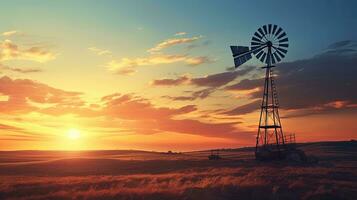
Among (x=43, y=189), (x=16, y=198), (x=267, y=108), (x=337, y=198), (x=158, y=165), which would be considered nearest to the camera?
(x=337, y=198)

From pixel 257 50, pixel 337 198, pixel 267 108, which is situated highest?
pixel 257 50

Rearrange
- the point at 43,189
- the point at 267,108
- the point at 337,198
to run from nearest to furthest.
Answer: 1. the point at 337,198
2. the point at 43,189
3. the point at 267,108

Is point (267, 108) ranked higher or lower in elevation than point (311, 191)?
higher

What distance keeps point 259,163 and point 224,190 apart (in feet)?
80.7

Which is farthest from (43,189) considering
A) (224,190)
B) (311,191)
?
(311,191)

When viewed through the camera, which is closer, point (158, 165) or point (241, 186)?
point (241, 186)

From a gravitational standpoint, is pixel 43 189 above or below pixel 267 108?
below

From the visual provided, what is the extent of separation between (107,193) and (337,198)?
1351 centimetres

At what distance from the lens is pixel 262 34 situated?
48375mm

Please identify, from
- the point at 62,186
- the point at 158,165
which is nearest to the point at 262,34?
the point at 158,165

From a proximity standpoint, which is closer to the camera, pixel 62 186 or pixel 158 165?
pixel 62 186

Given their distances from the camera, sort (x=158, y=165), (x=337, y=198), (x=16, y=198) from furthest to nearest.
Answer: (x=158, y=165) < (x=16, y=198) < (x=337, y=198)

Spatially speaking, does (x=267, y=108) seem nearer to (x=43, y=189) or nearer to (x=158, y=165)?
(x=158, y=165)

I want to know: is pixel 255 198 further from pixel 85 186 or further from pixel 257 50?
pixel 257 50
